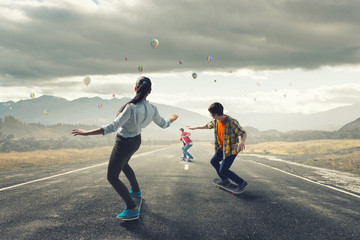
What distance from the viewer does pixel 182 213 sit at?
3869mm

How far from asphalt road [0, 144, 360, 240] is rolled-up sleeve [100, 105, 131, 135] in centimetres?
134

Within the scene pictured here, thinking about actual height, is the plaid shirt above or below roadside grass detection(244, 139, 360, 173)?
above

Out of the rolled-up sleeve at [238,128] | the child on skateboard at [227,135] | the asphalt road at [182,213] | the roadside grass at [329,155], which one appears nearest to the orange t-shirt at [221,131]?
the child on skateboard at [227,135]

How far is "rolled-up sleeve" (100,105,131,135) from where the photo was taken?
10.5ft

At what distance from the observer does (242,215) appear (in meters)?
3.84

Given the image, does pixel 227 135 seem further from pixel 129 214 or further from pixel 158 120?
pixel 129 214

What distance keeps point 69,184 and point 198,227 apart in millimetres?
4212

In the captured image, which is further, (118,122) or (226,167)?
(226,167)

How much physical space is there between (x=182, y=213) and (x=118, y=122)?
6.09ft

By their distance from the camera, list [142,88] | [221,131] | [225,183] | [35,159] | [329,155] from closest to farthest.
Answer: [142,88] → [221,131] → [225,183] → [35,159] → [329,155]

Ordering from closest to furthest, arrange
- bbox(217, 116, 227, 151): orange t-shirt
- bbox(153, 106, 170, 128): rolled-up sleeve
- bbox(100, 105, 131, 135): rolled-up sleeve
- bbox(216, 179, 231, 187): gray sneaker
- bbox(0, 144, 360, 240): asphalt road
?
bbox(0, 144, 360, 240): asphalt road < bbox(100, 105, 131, 135): rolled-up sleeve < bbox(153, 106, 170, 128): rolled-up sleeve < bbox(217, 116, 227, 151): orange t-shirt < bbox(216, 179, 231, 187): gray sneaker

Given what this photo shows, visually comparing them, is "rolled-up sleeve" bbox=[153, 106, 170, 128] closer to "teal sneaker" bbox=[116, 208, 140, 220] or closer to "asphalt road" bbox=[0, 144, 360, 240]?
"teal sneaker" bbox=[116, 208, 140, 220]

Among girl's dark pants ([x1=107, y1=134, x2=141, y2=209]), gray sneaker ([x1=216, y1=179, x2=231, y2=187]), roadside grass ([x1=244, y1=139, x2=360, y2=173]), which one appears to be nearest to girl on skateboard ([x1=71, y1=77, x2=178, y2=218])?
girl's dark pants ([x1=107, y1=134, x2=141, y2=209])

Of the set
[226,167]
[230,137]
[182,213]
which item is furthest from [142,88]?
[226,167]
